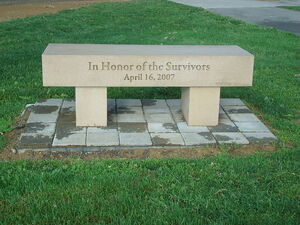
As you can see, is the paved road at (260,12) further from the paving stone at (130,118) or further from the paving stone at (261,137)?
the paving stone at (130,118)

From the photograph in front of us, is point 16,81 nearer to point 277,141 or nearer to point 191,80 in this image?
point 191,80

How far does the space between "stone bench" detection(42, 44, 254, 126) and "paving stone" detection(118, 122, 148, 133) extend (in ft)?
0.71

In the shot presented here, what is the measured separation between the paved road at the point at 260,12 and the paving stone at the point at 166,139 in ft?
32.1

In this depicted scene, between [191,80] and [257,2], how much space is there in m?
19.3

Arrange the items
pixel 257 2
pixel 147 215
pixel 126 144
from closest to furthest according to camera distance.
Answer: pixel 147 215 < pixel 126 144 < pixel 257 2

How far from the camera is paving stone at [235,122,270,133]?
5854mm

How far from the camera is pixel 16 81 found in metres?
7.91

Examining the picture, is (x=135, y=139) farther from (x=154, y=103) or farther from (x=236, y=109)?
(x=236, y=109)

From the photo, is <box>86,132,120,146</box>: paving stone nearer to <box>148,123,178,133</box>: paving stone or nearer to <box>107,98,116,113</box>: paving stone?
<box>148,123,178,133</box>: paving stone

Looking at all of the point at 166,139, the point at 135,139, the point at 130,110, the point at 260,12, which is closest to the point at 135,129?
the point at 135,139

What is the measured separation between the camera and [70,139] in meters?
5.32

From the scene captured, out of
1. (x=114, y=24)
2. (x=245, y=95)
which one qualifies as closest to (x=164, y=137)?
(x=245, y=95)

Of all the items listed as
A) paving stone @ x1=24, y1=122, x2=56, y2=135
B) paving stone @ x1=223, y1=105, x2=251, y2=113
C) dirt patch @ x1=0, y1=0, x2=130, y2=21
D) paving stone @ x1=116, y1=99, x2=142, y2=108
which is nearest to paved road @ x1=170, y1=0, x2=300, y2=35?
dirt patch @ x1=0, y1=0, x2=130, y2=21

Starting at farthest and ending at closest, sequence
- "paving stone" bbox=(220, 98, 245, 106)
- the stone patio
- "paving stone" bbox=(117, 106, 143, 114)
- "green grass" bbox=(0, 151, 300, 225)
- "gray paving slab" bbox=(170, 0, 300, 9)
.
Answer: "gray paving slab" bbox=(170, 0, 300, 9), "paving stone" bbox=(220, 98, 245, 106), "paving stone" bbox=(117, 106, 143, 114), the stone patio, "green grass" bbox=(0, 151, 300, 225)
